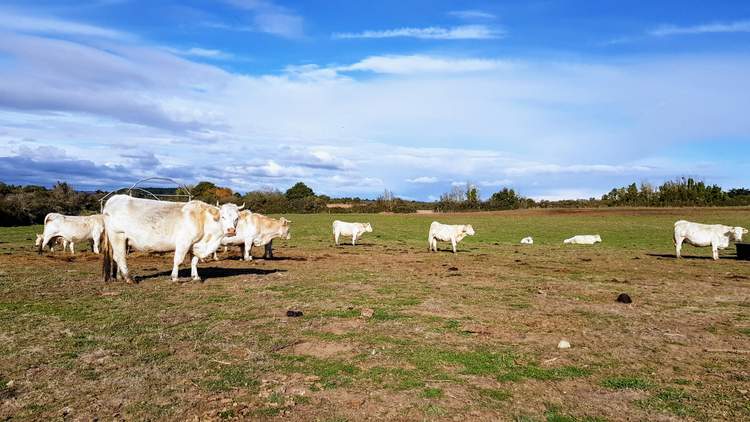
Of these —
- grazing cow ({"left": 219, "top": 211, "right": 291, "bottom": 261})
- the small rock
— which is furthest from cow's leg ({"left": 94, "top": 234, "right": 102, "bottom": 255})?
the small rock

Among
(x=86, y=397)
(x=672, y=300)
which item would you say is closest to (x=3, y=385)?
(x=86, y=397)

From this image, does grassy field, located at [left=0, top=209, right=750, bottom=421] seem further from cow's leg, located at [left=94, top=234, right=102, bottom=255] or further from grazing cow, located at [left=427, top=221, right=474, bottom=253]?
grazing cow, located at [left=427, top=221, right=474, bottom=253]

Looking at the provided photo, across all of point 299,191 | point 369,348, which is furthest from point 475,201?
point 369,348

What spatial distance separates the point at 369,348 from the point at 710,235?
22.7 metres

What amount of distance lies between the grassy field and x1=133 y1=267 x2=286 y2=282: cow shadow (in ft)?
0.88

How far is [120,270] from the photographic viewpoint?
549 inches

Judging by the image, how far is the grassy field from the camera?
18.6 feet

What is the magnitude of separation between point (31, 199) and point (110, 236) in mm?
47263

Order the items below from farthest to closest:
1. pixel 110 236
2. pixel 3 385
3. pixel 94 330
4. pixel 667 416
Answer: pixel 110 236
pixel 94 330
pixel 3 385
pixel 667 416

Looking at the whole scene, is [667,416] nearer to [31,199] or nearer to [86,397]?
[86,397]

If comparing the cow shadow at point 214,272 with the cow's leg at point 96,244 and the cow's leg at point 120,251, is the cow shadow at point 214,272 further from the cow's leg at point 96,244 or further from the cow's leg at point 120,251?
the cow's leg at point 96,244

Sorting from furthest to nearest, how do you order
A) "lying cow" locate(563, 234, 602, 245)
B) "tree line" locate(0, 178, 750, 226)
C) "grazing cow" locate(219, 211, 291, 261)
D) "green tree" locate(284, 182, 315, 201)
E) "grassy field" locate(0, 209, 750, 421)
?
"green tree" locate(284, 182, 315, 201) < "tree line" locate(0, 178, 750, 226) < "lying cow" locate(563, 234, 602, 245) < "grazing cow" locate(219, 211, 291, 261) < "grassy field" locate(0, 209, 750, 421)

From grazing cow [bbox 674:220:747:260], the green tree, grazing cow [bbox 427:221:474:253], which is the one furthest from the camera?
the green tree

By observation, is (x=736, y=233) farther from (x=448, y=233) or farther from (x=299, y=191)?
(x=299, y=191)
